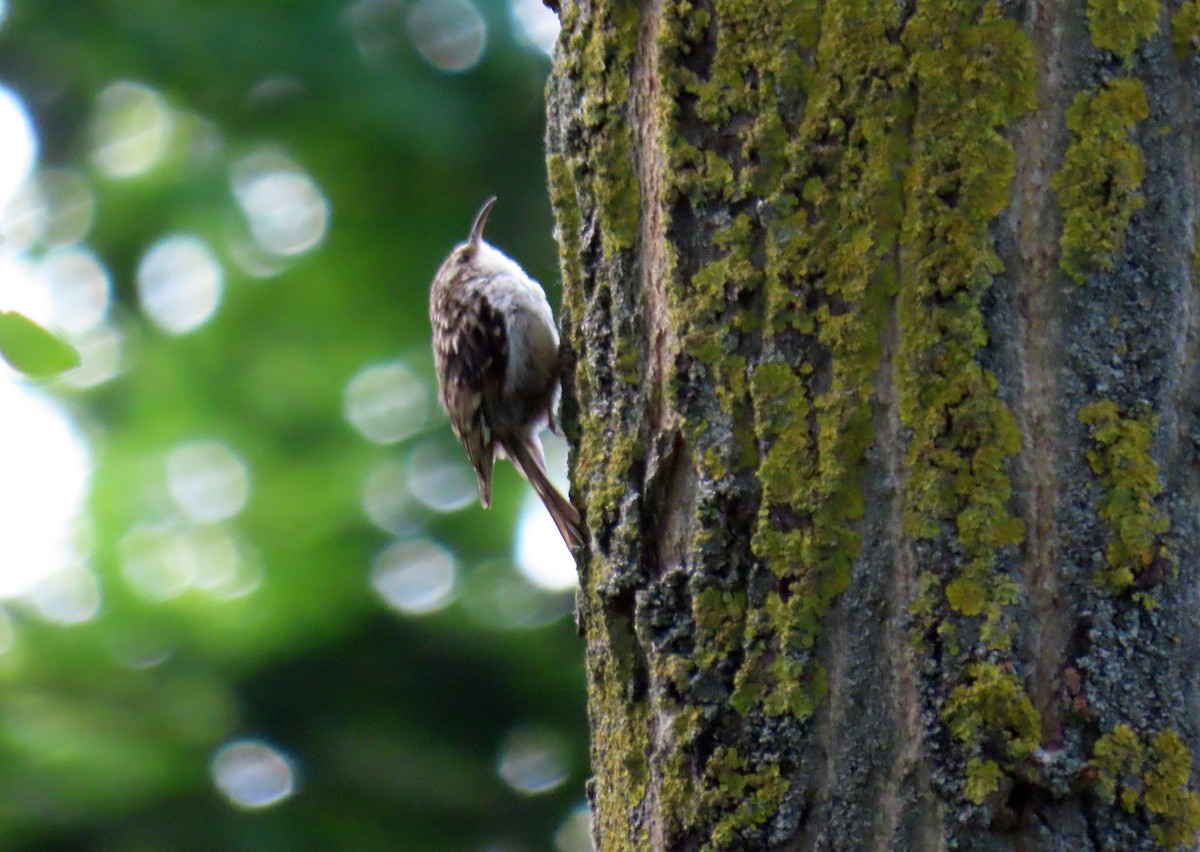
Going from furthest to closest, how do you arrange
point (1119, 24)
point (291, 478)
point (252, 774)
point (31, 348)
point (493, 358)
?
point (291, 478)
point (252, 774)
point (493, 358)
point (1119, 24)
point (31, 348)

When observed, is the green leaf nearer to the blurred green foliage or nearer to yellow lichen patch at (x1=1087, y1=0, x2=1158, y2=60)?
yellow lichen patch at (x1=1087, y1=0, x2=1158, y2=60)

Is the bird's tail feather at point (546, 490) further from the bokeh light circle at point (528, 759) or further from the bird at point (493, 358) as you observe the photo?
the bokeh light circle at point (528, 759)

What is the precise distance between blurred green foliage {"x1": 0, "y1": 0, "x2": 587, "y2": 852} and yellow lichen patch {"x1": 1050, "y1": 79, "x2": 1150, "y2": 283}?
272 cm

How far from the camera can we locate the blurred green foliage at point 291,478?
3844 mm

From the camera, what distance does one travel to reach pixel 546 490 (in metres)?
2.82

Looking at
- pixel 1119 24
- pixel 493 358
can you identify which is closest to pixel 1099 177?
pixel 1119 24

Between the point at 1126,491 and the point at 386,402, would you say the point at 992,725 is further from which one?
the point at 386,402

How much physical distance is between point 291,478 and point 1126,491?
10.3ft

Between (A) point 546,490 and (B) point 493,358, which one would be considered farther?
(B) point 493,358

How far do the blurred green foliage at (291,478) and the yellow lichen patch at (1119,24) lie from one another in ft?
8.90

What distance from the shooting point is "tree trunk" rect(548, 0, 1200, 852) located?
4.58 feet

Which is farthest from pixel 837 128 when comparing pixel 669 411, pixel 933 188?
pixel 669 411

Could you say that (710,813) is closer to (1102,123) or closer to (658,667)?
(658,667)

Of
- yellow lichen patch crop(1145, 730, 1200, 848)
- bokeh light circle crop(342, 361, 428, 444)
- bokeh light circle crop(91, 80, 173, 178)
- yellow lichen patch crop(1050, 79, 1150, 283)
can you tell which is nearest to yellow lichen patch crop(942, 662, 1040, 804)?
yellow lichen patch crop(1145, 730, 1200, 848)
